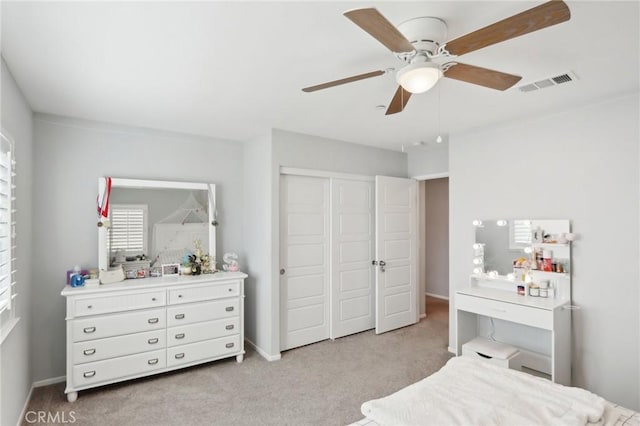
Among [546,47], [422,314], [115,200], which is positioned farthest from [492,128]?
[115,200]

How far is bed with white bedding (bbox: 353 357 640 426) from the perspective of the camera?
170 cm

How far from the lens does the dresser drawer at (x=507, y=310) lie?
293cm

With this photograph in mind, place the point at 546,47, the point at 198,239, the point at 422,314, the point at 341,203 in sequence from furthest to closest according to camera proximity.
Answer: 1. the point at 422,314
2. the point at 341,203
3. the point at 198,239
4. the point at 546,47

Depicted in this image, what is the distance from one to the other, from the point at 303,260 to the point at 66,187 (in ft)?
8.22

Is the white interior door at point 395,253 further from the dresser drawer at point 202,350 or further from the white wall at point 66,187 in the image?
the white wall at point 66,187

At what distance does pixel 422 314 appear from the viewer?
539 cm

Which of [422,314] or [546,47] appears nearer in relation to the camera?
[546,47]

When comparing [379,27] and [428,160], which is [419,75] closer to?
[379,27]

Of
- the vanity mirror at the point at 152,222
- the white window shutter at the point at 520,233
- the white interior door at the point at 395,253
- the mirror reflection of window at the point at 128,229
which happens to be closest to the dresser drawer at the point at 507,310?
the white window shutter at the point at 520,233

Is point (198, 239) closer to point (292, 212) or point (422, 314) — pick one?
point (292, 212)

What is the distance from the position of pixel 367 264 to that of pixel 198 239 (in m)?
2.16

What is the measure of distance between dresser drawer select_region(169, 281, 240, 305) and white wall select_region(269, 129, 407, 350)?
17.1 inches

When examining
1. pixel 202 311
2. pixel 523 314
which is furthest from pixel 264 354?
pixel 523 314

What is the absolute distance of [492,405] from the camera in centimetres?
181
